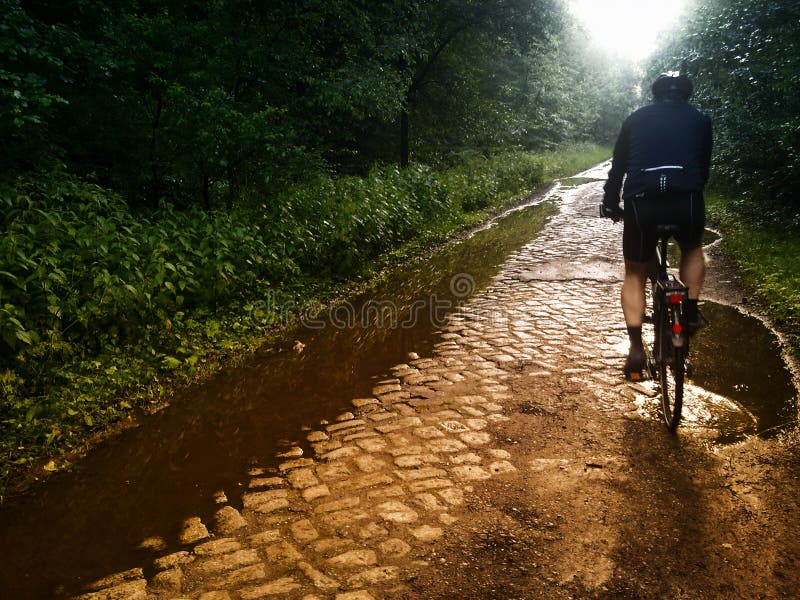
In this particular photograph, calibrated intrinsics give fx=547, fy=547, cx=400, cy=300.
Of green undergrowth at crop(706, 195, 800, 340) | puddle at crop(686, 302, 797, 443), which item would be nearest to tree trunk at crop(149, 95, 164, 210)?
puddle at crop(686, 302, 797, 443)

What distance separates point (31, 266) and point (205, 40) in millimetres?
4848

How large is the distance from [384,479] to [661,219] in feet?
8.73

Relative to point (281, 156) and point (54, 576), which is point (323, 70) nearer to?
point (281, 156)

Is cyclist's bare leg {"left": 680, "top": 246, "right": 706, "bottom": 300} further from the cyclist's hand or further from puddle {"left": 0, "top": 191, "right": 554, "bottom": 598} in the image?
puddle {"left": 0, "top": 191, "right": 554, "bottom": 598}

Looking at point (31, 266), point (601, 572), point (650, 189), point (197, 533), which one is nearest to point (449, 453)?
point (601, 572)

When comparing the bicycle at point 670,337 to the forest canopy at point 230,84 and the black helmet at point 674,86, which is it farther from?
the forest canopy at point 230,84

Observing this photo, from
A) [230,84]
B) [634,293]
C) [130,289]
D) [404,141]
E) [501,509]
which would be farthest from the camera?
[404,141]

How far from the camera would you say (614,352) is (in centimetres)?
551

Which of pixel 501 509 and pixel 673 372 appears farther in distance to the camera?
pixel 673 372

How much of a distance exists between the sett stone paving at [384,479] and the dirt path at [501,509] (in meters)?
0.01

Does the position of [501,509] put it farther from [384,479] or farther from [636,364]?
[636,364]

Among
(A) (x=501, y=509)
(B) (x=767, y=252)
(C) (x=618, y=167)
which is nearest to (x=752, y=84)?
(B) (x=767, y=252)

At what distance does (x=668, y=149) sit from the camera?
387 cm

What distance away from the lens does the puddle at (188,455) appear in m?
3.00
